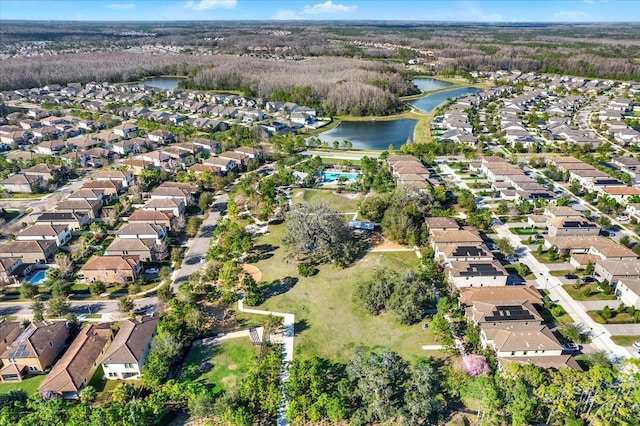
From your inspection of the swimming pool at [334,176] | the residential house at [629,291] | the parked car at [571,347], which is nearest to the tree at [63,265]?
the swimming pool at [334,176]

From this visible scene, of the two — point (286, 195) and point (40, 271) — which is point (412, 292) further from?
point (40, 271)

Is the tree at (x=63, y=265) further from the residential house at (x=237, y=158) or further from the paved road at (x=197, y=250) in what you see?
the residential house at (x=237, y=158)

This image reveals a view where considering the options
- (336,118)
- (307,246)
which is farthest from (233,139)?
(307,246)

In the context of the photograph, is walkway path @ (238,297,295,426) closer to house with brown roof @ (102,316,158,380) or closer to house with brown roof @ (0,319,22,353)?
house with brown roof @ (102,316,158,380)

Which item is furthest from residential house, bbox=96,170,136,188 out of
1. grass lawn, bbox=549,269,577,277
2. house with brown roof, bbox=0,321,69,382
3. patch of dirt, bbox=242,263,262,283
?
grass lawn, bbox=549,269,577,277

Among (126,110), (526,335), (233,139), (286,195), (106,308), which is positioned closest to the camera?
(526,335)

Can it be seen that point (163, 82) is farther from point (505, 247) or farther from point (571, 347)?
point (571, 347)
